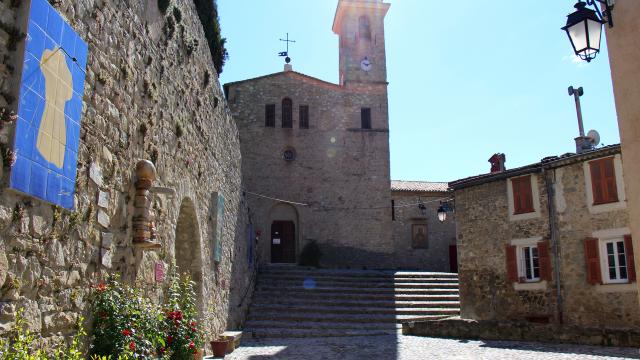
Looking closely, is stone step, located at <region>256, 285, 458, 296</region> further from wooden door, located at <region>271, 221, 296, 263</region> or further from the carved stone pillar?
the carved stone pillar

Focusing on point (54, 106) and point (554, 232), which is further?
point (554, 232)

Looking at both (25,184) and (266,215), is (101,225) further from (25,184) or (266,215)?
(266,215)

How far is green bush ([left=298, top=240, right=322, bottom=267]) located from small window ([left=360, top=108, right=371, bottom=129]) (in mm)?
6386

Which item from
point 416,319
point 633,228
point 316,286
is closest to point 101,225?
point 633,228

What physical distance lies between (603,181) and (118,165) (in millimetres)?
13427

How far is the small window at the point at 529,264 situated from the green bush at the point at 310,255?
10.3m

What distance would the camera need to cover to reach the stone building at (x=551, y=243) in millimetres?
14633

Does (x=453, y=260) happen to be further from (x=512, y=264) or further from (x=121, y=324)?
(x=121, y=324)

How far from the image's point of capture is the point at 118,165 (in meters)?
5.43

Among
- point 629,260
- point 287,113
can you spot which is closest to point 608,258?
point 629,260

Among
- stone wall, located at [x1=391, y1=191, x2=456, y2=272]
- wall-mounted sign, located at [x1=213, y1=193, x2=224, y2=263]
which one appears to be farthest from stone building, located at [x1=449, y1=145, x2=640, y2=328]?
stone wall, located at [x1=391, y1=191, x2=456, y2=272]

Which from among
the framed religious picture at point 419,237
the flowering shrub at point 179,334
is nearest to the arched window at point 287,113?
the framed religious picture at point 419,237

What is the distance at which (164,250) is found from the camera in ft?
22.9

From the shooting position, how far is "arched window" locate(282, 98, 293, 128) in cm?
2716
